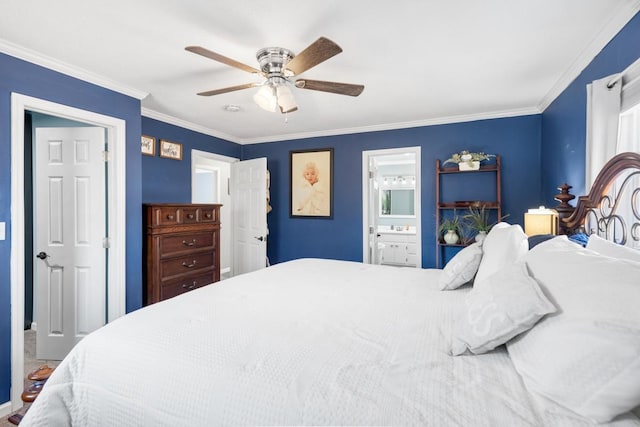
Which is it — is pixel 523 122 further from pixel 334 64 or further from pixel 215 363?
pixel 215 363

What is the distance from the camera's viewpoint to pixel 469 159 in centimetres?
360

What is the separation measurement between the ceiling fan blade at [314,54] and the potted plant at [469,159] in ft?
7.96

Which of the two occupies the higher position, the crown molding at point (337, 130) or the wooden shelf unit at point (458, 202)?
the crown molding at point (337, 130)

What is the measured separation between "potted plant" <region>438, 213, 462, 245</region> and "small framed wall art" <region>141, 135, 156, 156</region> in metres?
3.48

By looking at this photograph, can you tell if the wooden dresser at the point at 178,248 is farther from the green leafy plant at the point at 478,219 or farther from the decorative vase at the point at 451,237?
the green leafy plant at the point at 478,219

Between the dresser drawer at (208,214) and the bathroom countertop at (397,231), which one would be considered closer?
the dresser drawer at (208,214)

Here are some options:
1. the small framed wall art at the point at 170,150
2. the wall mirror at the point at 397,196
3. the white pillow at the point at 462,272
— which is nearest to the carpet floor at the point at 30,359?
the small framed wall art at the point at 170,150

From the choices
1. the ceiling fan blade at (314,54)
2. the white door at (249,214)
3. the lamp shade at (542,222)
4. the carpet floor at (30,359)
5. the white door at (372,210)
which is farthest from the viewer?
the white door at (249,214)

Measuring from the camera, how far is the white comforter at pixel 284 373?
2.79 ft

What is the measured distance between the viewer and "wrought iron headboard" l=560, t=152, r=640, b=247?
1606mm

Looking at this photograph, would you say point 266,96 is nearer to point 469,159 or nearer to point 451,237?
point 469,159

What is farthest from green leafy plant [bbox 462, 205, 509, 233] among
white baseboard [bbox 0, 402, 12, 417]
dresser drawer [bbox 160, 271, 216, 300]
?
white baseboard [bbox 0, 402, 12, 417]

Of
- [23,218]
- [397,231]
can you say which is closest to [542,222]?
[397,231]

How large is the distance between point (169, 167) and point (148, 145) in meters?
0.37
